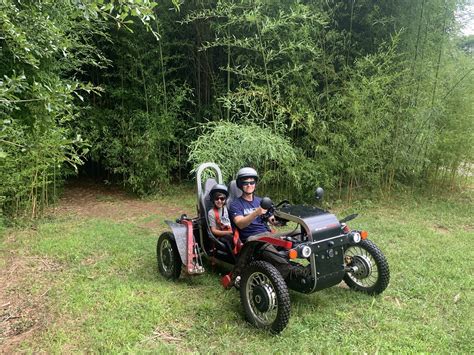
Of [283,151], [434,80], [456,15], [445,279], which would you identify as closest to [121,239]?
[283,151]

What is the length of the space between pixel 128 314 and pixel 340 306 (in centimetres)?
152

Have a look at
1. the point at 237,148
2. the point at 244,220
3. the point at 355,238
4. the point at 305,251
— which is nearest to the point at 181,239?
the point at 244,220

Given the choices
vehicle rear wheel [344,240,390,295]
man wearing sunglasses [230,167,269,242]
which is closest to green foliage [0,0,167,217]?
man wearing sunglasses [230,167,269,242]

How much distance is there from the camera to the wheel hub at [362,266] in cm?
293

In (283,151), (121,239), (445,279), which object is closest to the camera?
(445,279)

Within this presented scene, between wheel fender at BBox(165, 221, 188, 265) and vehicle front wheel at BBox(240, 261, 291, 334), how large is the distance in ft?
2.21

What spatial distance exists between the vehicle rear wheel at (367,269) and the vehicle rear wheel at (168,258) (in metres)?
1.41

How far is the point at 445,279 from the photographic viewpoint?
3291 mm

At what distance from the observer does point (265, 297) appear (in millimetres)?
2453

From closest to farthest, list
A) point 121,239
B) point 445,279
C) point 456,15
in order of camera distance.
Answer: point 445,279 → point 121,239 → point 456,15

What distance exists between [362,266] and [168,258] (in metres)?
1.62

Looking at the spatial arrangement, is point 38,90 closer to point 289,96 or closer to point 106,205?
point 289,96

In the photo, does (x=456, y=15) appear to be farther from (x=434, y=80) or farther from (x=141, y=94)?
(x=141, y=94)

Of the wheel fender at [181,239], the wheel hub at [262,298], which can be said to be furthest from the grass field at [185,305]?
the wheel fender at [181,239]
